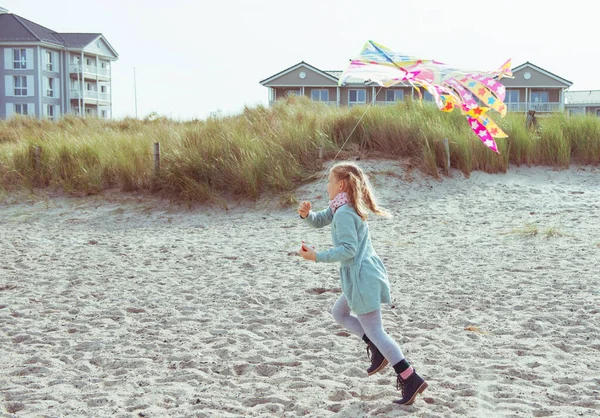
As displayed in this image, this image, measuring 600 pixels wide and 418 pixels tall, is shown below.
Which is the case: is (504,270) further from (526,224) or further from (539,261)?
(526,224)

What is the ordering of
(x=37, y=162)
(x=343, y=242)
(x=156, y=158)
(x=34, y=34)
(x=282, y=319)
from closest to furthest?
(x=343, y=242)
(x=282, y=319)
(x=156, y=158)
(x=37, y=162)
(x=34, y=34)

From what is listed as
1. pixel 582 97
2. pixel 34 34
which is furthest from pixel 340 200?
pixel 582 97

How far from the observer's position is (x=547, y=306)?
6566 millimetres

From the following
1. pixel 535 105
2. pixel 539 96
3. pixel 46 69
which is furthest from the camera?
pixel 46 69

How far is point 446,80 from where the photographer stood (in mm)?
4473

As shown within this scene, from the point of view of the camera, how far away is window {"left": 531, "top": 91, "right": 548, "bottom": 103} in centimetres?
4931

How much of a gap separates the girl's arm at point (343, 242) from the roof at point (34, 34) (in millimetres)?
52072

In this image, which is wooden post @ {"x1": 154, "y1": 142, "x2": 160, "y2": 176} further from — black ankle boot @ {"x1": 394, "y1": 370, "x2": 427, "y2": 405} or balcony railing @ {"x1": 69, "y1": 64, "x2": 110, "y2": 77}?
balcony railing @ {"x1": 69, "y1": 64, "x2": 110, "y2": 77}

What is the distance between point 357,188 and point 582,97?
54450mm

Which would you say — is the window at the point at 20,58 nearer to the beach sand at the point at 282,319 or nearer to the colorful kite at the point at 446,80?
the beach sand at the point at 282,319

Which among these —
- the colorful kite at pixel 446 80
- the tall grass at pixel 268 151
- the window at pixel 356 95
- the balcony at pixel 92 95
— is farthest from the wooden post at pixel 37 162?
the balcony at pixel 92 95

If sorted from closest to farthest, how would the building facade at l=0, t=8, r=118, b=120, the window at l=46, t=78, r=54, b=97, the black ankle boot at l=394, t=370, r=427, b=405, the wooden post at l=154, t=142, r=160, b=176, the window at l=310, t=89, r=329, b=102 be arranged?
the black ankle boot at l=394, t=370, r=427, b=405, the wooden post at l=154, t=142, r=160, b=176, the window at l=310, t=89, r=329, b=102, the building facade at l=0, t=8, r=118, b=120, the window at l=46, t=78, r=54, b=97

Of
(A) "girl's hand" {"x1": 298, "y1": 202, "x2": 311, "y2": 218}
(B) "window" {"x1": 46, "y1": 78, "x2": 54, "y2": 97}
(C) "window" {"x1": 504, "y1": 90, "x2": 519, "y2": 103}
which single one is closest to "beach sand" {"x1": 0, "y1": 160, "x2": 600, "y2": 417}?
(A) "girl's hand" {"x1": 298, "y1": 202, "x2": 311, "y2": 218}

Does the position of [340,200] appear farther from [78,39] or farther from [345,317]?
[78,39]
